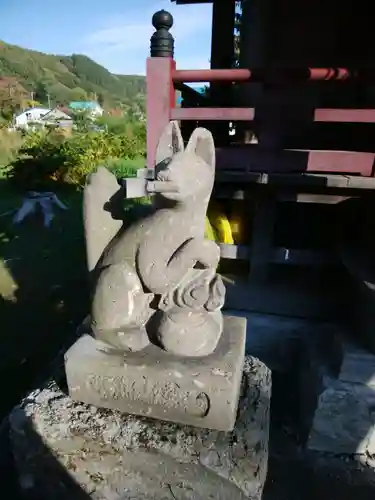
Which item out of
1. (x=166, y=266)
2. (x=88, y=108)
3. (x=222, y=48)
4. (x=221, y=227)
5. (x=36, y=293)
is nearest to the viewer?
(x=166, y=266)

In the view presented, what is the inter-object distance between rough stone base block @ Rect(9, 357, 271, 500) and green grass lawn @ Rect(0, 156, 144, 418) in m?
0.93

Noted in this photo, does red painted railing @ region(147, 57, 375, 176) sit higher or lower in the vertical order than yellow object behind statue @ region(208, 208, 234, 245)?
higher

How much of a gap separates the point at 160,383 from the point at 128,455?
0.27m

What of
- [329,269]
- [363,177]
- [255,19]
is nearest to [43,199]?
[255,19]

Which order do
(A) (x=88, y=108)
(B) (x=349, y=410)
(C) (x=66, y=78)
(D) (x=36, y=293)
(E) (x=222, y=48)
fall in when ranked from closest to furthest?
(B) (x=349, y=410)
(D) (x=36, y=293)
(E) (x=222, y=48)
(A) (x=88, y=108)
(C) (x=66, y=78)

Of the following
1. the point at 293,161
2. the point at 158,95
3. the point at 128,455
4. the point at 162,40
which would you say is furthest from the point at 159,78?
the point at 128,455

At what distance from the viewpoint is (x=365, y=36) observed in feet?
9.91

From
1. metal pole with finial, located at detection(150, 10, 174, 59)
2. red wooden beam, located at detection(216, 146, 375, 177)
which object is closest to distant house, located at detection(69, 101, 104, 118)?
metal pole with finial, located at detection(150, 10, 174, 59)

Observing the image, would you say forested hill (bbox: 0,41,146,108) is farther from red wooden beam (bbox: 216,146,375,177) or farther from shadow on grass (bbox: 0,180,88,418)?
red wooden beam (bbox: 216,146,375,177)

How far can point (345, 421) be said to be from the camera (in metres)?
2.16

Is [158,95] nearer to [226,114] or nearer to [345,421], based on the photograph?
[226,114]

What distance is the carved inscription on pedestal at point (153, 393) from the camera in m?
1.28

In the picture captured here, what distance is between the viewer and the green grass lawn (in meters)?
2.63

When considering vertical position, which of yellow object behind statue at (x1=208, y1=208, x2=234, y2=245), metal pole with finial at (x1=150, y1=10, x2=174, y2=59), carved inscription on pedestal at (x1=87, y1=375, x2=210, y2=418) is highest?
metal pole with finial at (x1=150, y1=10, x2=174, y2=59)
